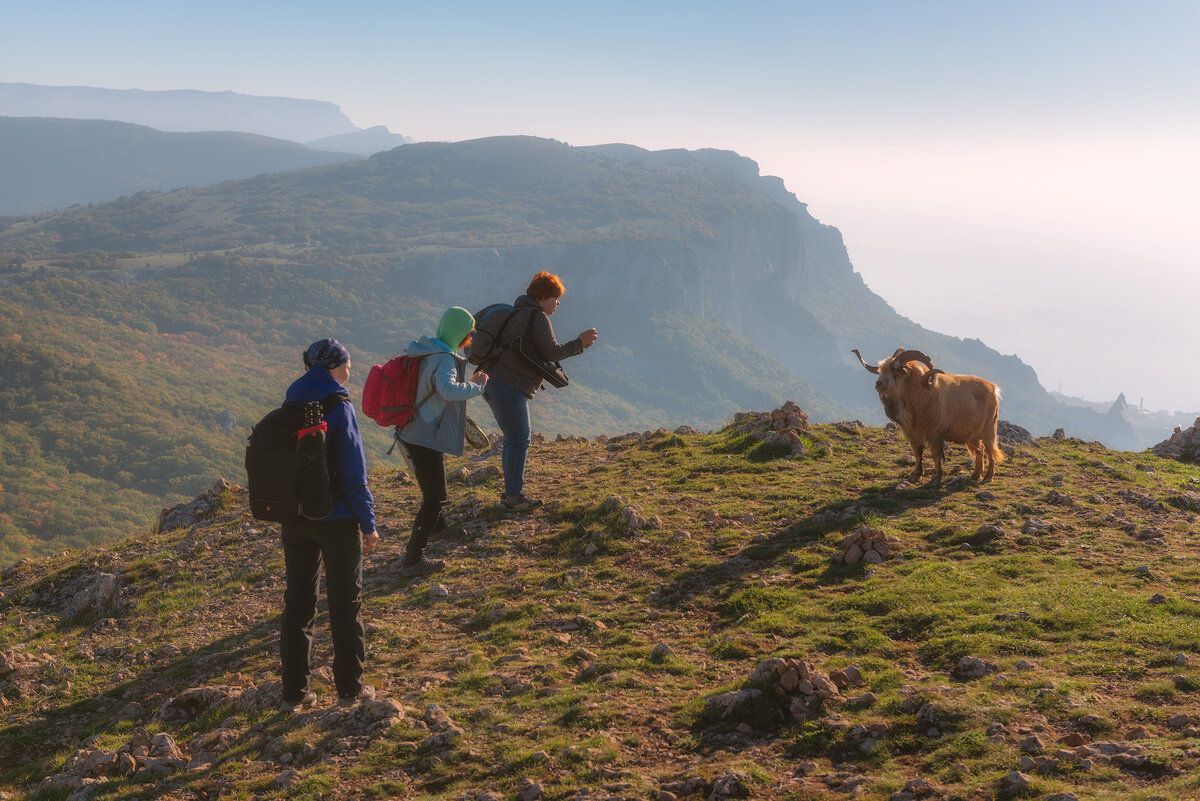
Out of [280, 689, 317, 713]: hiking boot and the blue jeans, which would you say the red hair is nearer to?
the blue jeans

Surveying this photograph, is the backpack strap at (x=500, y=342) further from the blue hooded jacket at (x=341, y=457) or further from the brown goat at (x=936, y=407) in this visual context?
the brown goat at (x=936, y=407)

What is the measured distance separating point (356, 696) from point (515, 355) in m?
4.21

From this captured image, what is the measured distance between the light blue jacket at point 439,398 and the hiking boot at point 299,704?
268 cm

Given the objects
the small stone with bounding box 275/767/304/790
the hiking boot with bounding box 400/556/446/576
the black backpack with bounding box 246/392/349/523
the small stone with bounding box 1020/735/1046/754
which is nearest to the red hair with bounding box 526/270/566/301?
the hiking boot with bounding box 400/556/446/576

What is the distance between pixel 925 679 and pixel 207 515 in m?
11.6

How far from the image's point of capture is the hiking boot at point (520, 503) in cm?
1014

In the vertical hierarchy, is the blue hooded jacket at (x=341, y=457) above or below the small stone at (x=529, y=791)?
above

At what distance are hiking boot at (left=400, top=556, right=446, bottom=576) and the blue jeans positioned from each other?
1.56m

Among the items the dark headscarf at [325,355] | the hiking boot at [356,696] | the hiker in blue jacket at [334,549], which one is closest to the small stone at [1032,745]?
the hiker in blue jacket at [334,549]

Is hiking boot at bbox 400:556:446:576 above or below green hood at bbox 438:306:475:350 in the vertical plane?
below

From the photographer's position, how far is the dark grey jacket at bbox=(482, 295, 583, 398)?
8.78 meters

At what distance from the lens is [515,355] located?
29.0ft

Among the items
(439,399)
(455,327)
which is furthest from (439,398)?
(455,327)

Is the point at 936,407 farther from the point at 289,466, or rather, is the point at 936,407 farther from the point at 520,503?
the point at 289,466
